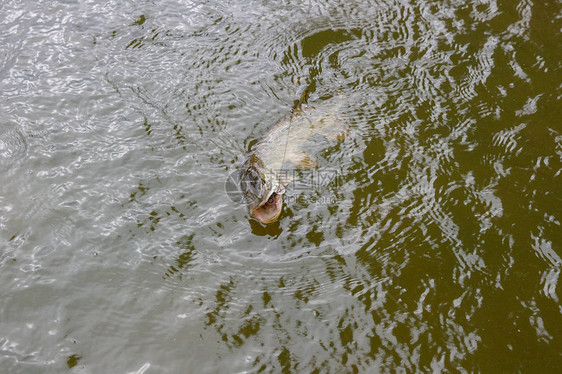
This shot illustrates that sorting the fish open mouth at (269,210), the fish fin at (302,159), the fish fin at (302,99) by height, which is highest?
the fish fin at (302,99)

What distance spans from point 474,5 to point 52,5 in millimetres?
6139

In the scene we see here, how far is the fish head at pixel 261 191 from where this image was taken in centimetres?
454

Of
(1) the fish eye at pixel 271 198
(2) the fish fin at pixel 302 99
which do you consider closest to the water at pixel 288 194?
(2) the fish fin at pixel 302 99

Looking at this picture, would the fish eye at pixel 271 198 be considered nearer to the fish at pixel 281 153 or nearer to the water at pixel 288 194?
the fish at pixel 281 153

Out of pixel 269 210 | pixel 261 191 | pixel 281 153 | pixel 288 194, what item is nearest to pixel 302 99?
pixel 281 153

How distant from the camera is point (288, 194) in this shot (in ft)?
16.0

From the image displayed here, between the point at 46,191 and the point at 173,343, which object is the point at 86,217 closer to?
the point at 46,191

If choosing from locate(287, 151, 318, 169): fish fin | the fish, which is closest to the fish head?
the fish

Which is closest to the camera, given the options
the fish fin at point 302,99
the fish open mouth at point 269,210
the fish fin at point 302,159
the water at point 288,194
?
the water at point 288,194

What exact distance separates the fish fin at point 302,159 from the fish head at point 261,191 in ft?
1.03

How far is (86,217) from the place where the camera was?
4602 mm

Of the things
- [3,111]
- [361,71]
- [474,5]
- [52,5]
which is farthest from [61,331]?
[474,5]

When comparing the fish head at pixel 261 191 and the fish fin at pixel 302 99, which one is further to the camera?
the fish fin at pixel 302 99

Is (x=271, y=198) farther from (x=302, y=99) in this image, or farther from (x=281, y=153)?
(x=302, y=99)
